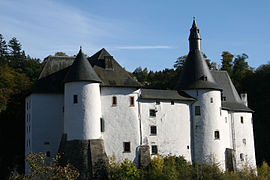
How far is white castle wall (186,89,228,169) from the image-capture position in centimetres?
3469

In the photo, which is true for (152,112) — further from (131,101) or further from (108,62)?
(108,62)

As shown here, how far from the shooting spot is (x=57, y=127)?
111 feet

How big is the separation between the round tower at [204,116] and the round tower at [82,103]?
10.1m

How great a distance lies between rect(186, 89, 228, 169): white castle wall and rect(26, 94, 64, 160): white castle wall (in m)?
12.9

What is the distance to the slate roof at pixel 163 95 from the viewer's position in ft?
111

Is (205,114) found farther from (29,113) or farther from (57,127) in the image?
(29,113)

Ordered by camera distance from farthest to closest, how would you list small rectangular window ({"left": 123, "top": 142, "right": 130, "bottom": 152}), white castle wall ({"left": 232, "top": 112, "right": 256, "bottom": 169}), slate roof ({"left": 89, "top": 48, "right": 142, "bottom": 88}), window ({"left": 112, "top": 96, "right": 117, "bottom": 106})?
white castle wall ({"left": 232, "top": 112, "right": 256, "bottom": 169}), slate roof ({"left": 89, "top": 48, "right": 142, "bottom": 88}), window ({"left": 112, "top": 96, "right": 117, "bottom": 106}), small rectangular window ({"left": 123, "top": 142, "right": 130, "bottom": 152})

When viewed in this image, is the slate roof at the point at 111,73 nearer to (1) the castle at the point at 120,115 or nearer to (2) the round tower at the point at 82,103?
(1) the castle at the point at 120,115

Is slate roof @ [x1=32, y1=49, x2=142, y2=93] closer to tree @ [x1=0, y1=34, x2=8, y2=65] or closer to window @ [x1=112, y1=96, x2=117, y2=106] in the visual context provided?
window @ [x1=112, y1=96, x2=117, y2=106]

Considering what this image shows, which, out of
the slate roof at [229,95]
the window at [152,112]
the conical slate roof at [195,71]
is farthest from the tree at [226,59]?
the window at [152,112]

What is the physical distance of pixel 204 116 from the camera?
1390 inches

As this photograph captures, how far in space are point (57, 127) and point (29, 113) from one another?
321cm

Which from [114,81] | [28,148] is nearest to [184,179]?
[114,81]

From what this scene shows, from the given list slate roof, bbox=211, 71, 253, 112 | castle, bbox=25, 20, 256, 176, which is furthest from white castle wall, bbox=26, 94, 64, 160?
slate roof, bbox=211, 71, 253, 112
